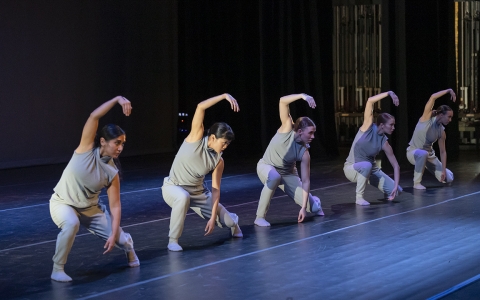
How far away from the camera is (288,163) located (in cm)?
596

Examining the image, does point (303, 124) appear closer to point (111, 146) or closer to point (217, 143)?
point (217, 143)

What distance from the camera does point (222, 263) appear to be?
4484 mm

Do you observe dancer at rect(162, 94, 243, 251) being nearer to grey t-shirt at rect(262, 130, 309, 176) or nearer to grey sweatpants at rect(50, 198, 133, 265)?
grey sweatpants at rect(50, 198, 133, 265)

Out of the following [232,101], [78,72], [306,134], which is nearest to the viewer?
[232,101]

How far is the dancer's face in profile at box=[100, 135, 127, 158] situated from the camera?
162 inches

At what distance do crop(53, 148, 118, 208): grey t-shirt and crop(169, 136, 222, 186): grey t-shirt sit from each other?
817 mm

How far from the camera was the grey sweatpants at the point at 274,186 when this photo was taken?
580 centimetres

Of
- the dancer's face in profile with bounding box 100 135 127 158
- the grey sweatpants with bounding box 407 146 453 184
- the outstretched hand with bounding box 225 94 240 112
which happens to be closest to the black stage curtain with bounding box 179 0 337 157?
the grey sweatpants with bounding box 407 146 453 184

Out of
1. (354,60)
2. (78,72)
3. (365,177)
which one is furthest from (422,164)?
(354,60)

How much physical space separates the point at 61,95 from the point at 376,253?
7.35 metres

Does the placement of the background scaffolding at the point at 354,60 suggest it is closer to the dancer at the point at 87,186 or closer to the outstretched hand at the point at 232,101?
the outstretched hand at the point at 232,101

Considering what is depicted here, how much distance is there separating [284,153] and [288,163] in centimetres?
11

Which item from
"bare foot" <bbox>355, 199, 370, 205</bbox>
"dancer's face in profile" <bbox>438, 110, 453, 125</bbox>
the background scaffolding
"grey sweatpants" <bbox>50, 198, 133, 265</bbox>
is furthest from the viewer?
the background scaffolding

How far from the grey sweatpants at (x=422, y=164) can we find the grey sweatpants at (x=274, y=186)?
2034 mm
